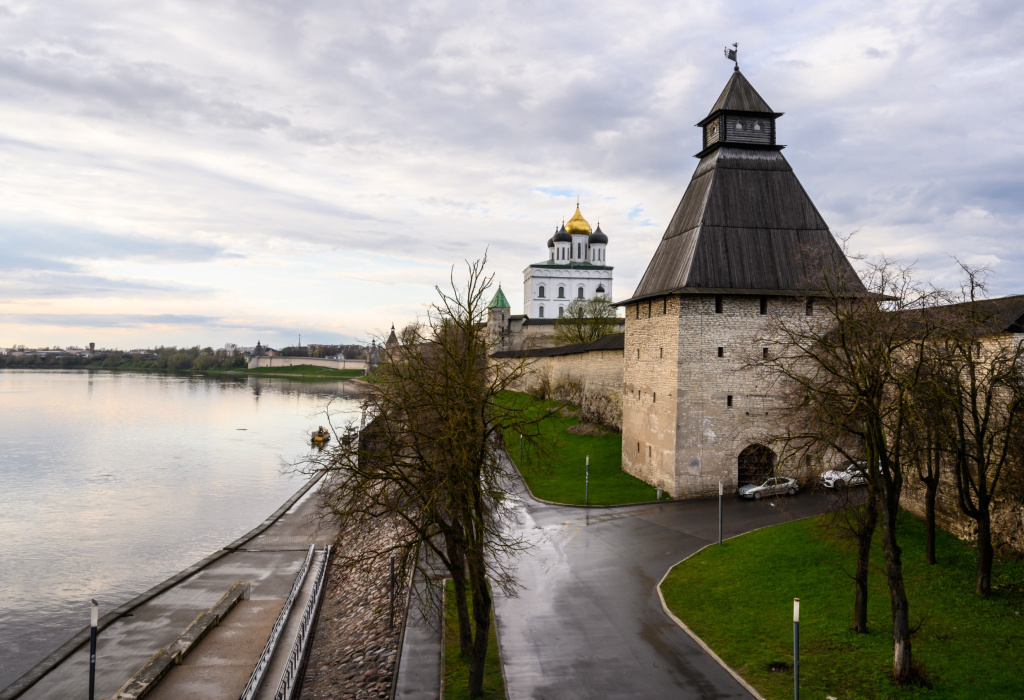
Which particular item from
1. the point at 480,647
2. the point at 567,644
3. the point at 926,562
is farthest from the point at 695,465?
the point at 480,647

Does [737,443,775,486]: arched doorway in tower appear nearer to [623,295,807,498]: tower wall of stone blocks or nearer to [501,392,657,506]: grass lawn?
[623,295,807,498]: tower wall of stone blocks

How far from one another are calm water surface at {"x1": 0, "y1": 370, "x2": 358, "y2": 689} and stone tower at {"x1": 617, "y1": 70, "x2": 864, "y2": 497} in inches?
426

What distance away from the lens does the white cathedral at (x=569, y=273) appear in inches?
3556

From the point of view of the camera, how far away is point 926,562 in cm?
1434

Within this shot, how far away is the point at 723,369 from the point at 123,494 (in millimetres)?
26737

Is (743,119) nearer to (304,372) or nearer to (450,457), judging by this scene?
(450,457)

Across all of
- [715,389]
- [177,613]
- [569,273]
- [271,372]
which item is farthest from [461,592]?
[271,372]

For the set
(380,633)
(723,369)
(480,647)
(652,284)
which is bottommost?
(380,633)

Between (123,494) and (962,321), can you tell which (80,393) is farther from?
(962,321)

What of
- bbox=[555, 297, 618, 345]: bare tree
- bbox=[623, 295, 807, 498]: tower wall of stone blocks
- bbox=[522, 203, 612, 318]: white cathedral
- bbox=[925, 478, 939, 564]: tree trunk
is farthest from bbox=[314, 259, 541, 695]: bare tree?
bbox=[522, 203, 612, 318]: white cathedral

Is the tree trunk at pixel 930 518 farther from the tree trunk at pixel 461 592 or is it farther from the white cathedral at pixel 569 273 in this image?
the white cathedral at pixel 569 273

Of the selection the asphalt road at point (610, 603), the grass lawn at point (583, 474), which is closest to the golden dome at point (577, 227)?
the grass lawn at point (583, 474)

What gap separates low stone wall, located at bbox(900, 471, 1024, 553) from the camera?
43.0 ft

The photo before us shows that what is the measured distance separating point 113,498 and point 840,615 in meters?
30.0
